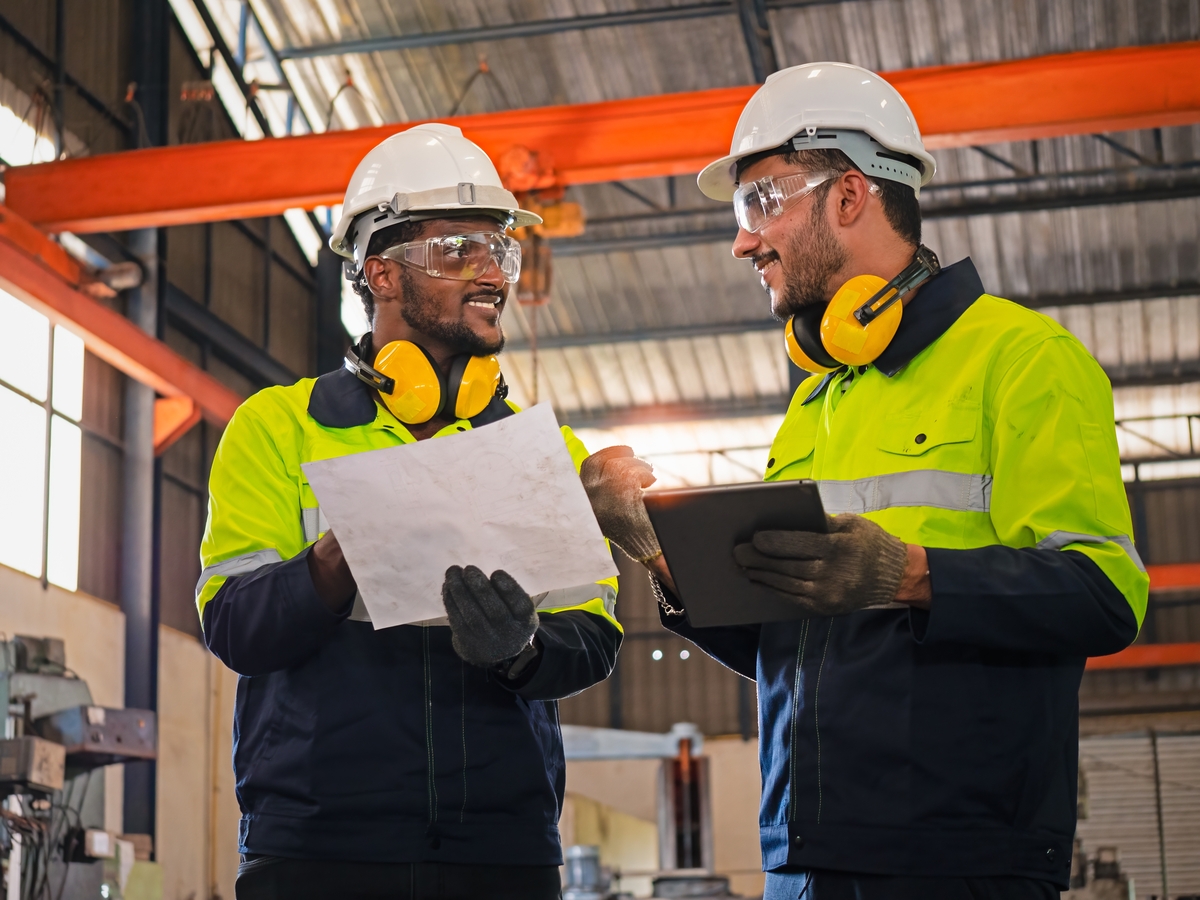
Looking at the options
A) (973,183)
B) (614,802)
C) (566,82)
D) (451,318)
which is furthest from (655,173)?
(614,802)

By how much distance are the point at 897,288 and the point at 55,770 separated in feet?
22.5

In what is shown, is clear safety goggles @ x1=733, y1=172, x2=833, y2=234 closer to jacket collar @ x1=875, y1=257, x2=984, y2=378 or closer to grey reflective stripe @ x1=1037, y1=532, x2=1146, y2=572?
jacket collar @ x1=875, y1=257, x2=984, y2=378

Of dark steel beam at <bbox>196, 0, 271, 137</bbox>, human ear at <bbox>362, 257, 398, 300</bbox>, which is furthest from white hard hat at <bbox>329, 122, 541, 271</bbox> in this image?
dark steel beam at <bbox>196, 0, 271, 137</bbox>

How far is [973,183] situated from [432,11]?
6.67 meters

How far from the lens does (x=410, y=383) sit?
3.06m

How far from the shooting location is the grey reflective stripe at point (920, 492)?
2.37 m

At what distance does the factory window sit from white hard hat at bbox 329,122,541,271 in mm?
8699

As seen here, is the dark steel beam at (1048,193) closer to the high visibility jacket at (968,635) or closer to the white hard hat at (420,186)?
the white hard hat at (420,186)

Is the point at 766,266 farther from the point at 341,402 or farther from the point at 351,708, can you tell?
the point at 351,708

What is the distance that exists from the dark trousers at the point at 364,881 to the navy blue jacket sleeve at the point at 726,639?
61 centimetres

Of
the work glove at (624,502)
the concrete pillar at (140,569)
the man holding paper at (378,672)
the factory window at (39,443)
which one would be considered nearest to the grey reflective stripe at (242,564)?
the man holding paper at (378,672)

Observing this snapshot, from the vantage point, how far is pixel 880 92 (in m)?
2.81

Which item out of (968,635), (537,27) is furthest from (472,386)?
(537,27)

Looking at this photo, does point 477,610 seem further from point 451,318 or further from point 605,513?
point 451,318
